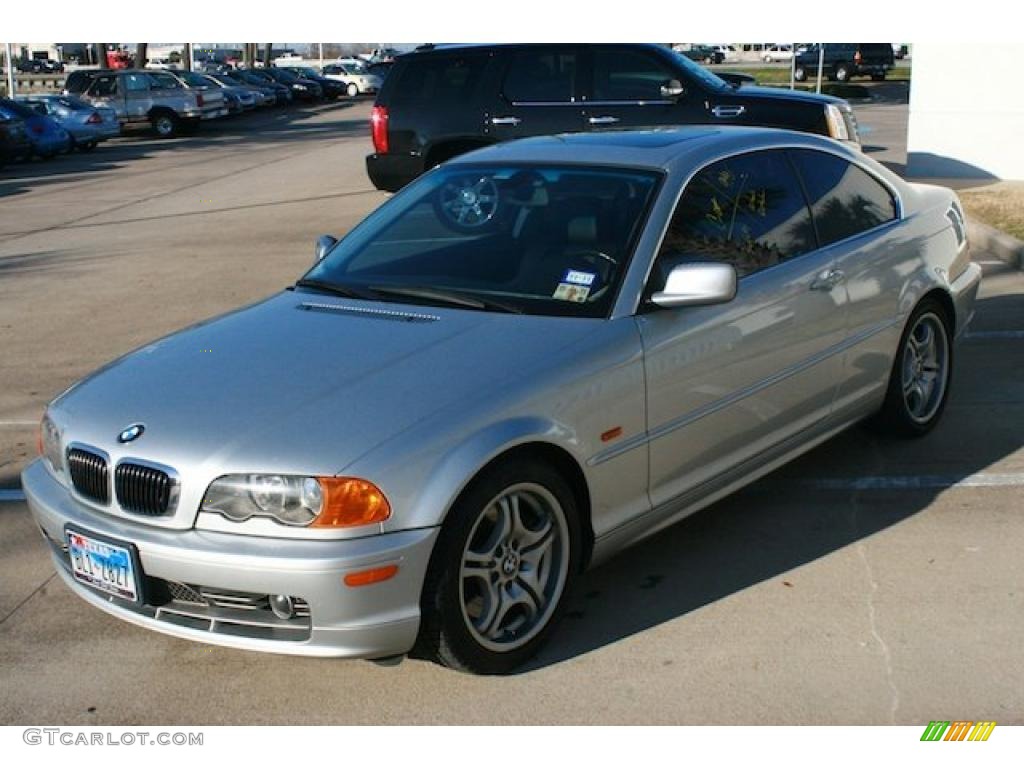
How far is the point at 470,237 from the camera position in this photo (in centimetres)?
514

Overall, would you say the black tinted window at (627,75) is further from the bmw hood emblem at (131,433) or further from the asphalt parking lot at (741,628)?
the bmw hood emblem at (131,433)

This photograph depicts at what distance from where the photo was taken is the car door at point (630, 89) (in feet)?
43.0

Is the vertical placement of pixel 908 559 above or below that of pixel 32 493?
below

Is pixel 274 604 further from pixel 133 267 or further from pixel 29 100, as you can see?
pixel 29 100

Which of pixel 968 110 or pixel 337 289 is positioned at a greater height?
pixel 968 110

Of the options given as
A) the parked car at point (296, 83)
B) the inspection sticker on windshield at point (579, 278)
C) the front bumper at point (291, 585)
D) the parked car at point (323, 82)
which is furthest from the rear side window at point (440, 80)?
the parked car at point (323, 82)

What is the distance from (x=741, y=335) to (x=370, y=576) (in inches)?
75.2

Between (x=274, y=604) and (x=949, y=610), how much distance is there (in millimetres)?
2335

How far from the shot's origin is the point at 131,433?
4.06 meters

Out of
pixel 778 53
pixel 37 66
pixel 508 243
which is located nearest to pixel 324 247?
pixel 508 243

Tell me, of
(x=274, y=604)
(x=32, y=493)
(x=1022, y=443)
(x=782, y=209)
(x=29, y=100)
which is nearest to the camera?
(x=274, y=604)

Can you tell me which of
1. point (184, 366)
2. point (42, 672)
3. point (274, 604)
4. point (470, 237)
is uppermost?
point (470, 237)

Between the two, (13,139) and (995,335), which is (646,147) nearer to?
(995,335)

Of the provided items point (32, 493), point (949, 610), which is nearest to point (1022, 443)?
point (949, 610)
